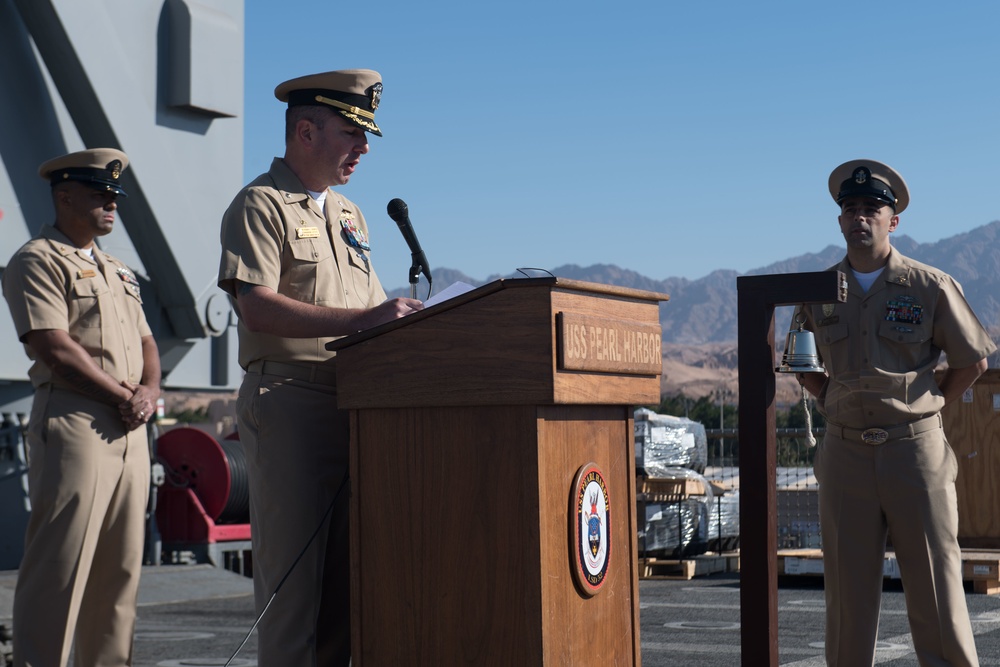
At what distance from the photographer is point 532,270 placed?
3.51 metres

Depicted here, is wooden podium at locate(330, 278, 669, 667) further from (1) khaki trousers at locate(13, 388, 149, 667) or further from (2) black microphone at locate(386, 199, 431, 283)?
(1) khaki trousers at locate(13, 388, 149, 667)

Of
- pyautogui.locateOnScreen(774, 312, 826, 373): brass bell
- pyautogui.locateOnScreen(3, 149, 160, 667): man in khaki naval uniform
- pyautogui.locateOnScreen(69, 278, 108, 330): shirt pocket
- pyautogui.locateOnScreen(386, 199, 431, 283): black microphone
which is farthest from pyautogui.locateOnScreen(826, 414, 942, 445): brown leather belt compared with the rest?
pyautogui.locateOnScreen(69, 278, 108, 330): shirt pocket

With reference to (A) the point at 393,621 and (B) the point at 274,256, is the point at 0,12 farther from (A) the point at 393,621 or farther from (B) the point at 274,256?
(A) the point at 393,621

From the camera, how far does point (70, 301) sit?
15.3 ft

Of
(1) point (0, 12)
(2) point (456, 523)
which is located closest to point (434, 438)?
(2) point (456, 523)

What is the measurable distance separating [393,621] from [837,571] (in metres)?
2.01

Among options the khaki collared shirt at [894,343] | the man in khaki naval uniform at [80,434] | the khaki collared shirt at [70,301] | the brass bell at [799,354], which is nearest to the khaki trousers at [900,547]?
the khaki collared shirt at [894,343]

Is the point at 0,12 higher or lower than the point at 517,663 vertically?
higher

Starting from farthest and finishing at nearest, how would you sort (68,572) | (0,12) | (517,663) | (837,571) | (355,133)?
(0,12) → (837,571) → (68,572) → (355,133) → (517,663)

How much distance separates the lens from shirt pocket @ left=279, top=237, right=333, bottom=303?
370 cm

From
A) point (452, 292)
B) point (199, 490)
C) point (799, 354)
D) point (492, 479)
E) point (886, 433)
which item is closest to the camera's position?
point (492, 479)

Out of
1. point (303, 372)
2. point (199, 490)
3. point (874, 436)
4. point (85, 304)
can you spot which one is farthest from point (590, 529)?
point (199, 490)

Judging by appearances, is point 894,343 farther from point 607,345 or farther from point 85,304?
point 85,304

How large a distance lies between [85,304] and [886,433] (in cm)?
274
